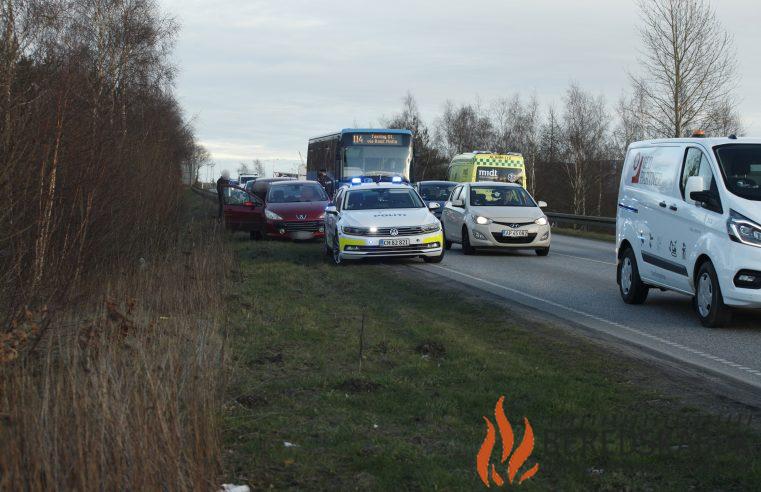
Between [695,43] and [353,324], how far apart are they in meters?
35.3

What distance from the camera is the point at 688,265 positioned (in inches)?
464

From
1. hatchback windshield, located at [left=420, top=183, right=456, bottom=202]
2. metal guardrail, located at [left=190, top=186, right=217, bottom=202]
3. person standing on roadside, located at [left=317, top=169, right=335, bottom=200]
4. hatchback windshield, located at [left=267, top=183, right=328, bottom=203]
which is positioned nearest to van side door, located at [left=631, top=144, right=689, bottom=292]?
hatchback windshield, located at [left=267, top=183, right=328, bottom=203]

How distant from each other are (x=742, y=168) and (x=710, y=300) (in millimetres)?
1511

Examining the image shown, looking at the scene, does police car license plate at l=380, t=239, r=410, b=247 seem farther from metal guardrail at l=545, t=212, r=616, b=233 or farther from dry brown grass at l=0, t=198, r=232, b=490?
metal guardrail at l=545, t=212, r=616, b=233

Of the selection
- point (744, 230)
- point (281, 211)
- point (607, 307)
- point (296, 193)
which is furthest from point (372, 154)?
point (744, 230)

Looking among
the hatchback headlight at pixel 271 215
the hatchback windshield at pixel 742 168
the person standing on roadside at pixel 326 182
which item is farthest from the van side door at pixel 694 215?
the person standing on roadside at pixel 326 182

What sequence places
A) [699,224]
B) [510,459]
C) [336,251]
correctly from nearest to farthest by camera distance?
[510,459] < [699,224] < [336,251]

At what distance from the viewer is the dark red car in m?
26.3

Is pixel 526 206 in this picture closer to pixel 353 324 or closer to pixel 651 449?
pixel 353 324

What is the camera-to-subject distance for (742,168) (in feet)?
37.3

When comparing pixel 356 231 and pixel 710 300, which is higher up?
pixel 356 231

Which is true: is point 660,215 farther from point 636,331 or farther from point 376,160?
point 376,160

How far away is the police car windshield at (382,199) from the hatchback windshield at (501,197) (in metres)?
2.39

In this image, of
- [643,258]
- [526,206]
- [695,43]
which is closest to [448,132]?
[695,43]
